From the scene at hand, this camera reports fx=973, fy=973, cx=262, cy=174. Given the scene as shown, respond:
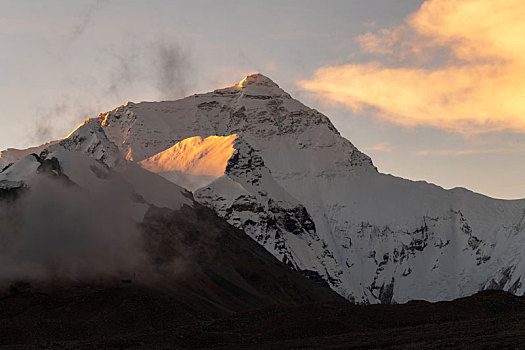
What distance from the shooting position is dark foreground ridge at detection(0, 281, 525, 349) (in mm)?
103938

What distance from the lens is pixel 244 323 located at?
126938 mm

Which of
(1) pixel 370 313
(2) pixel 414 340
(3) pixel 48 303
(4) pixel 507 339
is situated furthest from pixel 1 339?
(4) pixel 507 339

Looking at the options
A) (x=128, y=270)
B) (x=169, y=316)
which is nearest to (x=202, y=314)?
(x=169, y=316)

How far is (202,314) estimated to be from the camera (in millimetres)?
159875

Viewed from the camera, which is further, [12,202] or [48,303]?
[12,202]

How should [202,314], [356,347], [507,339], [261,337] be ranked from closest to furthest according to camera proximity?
1. [507,339]
2. [356,347]
3. [261,337]
4. [202,314]

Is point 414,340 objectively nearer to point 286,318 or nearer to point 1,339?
point 286,318

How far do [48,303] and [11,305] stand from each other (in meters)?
5.85

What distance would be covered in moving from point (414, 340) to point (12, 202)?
11893cm

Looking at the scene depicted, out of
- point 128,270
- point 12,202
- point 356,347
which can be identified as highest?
point 12,202

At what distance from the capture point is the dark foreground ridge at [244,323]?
104m

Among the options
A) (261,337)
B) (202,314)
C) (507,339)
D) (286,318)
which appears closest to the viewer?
(507,339)

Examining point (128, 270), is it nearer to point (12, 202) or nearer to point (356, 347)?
point (12, 202)

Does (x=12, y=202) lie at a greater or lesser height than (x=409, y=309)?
greater
